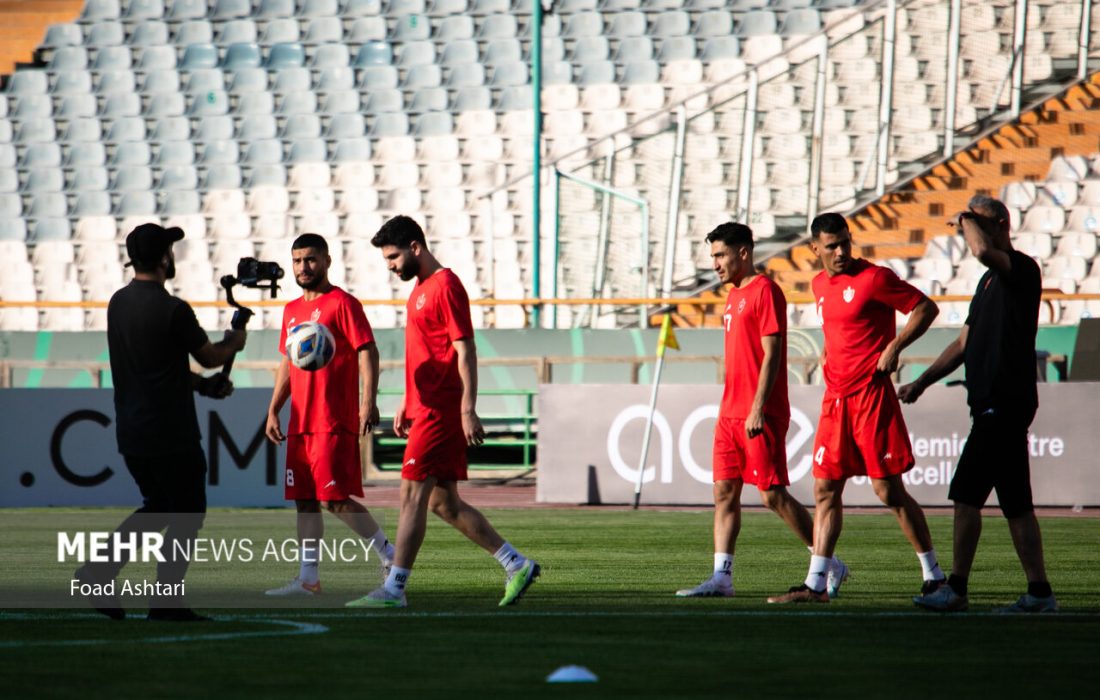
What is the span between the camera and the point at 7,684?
5.72m

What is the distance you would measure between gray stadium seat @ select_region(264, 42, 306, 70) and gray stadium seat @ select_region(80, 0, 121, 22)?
338 centimetres

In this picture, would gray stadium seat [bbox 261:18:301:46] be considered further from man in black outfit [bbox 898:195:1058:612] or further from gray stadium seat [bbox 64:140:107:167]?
man in black outfit [bbox 898:195:1058:612]

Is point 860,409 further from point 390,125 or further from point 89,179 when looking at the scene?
point 89,179

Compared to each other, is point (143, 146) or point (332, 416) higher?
point (143, 146)

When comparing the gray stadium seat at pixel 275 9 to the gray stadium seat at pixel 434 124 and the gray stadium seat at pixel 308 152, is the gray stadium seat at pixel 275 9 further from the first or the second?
the gray stadium seat at pixel 434 124

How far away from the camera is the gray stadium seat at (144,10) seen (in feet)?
97.6

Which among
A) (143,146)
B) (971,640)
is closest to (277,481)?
(971,640)

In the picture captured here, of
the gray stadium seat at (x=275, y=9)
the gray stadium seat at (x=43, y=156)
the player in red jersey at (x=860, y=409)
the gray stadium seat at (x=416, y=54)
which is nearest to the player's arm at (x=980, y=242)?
the player in red jersey at (x=860, y=409)

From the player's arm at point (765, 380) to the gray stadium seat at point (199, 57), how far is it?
2160cm

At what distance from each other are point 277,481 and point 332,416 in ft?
26.8

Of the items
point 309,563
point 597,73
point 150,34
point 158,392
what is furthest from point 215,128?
point 158,392

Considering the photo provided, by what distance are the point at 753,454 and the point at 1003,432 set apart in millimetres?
1345

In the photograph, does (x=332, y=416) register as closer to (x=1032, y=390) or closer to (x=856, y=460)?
(x=856, y=460)

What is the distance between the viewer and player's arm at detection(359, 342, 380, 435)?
28.4 feet
